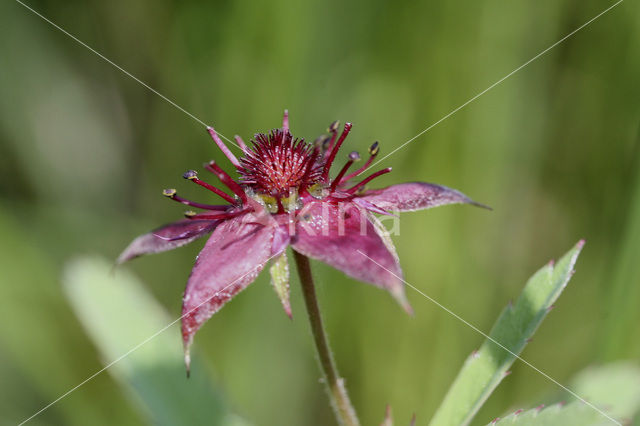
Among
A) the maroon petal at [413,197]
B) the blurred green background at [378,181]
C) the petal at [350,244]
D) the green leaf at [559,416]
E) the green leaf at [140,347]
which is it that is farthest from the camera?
the blurred green background at [378,181]

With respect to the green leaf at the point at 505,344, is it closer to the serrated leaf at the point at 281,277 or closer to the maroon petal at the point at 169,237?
the serrated leaf at the point at 281,277

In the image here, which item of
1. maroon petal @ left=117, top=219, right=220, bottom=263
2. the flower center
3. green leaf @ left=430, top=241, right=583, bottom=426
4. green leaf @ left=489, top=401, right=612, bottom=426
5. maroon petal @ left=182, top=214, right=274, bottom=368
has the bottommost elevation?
green leaf @ left=489, top=401, right=612, bottom=426

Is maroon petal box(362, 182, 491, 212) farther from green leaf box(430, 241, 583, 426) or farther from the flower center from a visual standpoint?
green leaf box(430, 241, 583, 426)

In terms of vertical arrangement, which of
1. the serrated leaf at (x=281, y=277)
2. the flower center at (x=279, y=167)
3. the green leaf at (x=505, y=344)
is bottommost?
the green leaf at (x=505, y=344)

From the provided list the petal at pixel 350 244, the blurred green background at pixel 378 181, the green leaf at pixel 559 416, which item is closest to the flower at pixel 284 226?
the petal at pixel 350 244

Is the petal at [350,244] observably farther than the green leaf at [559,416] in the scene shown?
No

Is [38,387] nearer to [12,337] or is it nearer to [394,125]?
[12,337]

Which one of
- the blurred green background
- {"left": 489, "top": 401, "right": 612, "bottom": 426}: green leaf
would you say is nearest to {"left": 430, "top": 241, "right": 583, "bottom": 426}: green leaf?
{"left": 489, "top": 401, "right": 612, "bottom": 426}: green leaf
